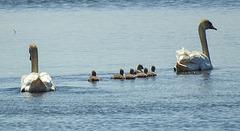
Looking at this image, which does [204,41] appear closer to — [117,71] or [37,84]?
[117,71]

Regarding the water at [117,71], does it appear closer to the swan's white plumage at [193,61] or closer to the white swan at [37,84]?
the white swan at [37,84]

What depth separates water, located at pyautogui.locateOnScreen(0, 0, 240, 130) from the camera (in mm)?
13297

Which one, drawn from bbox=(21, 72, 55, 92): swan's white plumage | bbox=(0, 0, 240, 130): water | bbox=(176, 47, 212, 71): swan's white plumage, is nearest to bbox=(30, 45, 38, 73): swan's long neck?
bbox=(0, 0, 240, 130): water

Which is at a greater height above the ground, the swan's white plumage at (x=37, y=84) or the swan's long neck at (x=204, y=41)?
the swan's long neck at (x=204, y=41)

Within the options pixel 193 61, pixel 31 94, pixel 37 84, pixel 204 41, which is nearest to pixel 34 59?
pixel 37 84

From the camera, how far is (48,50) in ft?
84.5

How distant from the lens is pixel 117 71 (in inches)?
779

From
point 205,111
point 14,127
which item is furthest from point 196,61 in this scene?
point 14,127

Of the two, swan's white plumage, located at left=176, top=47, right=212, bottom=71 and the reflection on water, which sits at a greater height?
swan's white plumage, located at left=176, top=47, right=212, bottom=71

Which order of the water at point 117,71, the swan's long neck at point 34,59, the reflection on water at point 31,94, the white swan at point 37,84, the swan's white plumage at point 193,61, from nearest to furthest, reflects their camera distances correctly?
the water at point 117,71 → the reflection on water at point 31,94 → the white swan at point 37,84 → the swan's long neck at point 34,59 → the swan's white plumage at point 193,61

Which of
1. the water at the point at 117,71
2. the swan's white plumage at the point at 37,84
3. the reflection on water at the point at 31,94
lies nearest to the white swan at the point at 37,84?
the swan's white plumage at the point at 37,84

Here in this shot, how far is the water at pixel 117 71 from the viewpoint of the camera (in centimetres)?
1330

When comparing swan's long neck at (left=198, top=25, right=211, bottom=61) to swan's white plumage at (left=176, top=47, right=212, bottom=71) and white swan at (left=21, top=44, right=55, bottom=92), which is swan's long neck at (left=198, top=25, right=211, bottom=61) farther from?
white swan at (left=21, top=44, right=55, bottom=92)

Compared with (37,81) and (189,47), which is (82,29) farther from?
(37,81)
